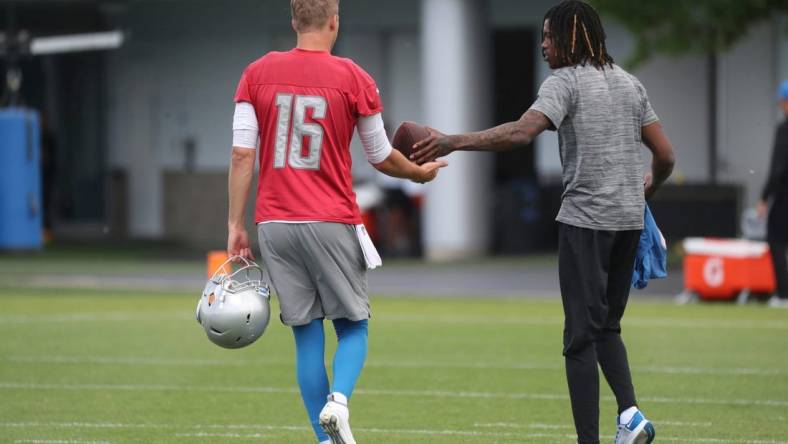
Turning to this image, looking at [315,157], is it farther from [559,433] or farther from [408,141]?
[559,433]

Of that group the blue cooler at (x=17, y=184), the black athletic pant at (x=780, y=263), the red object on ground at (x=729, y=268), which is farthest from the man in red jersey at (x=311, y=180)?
the blue cooler at (x=17, y=184)

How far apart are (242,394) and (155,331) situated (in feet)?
13.9

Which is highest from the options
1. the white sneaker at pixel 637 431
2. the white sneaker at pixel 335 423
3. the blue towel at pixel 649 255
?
the blue towel at pixel 649 255

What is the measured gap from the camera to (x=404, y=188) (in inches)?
1005

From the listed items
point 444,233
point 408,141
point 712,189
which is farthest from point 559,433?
point 712,189

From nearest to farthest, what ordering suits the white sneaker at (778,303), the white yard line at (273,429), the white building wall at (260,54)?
the white yard line at (273,429) < the white sneaker at (778,303) < the white building wall at (260,54)

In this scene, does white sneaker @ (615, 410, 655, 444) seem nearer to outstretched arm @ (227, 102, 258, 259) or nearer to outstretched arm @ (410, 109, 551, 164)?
outstretched arm @ (410, 109, 551, 164)

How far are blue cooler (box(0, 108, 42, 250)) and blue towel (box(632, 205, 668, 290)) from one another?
46.7 ft

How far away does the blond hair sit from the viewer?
6832 mm

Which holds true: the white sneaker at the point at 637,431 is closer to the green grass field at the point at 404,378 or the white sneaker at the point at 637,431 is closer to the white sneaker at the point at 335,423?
the green grass field at the point at 404,378

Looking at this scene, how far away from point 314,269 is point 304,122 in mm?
673

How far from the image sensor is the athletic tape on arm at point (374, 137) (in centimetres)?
692

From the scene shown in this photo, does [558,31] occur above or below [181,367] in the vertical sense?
above

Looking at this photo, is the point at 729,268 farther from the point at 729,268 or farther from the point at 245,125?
the point at 245,125
